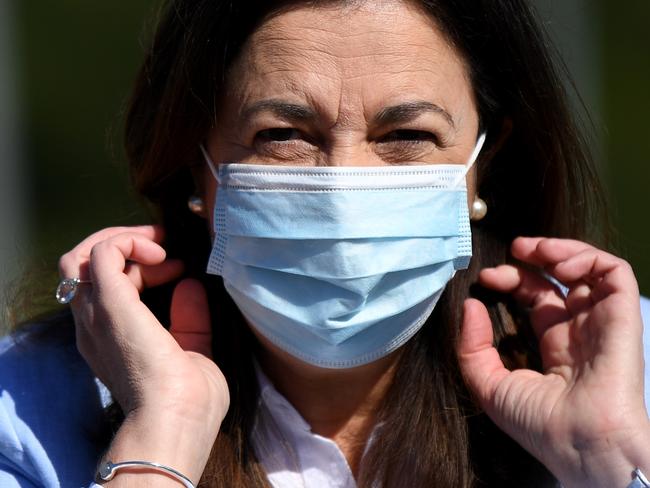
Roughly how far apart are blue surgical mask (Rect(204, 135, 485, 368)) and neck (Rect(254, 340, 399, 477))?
0.24 meters

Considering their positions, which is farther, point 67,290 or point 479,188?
point 479,188

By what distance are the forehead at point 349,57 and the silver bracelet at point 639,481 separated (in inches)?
41.3

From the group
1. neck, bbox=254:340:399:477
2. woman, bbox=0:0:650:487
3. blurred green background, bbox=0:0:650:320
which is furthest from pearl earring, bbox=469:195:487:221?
blurred green background, bbox=0:0:650:320

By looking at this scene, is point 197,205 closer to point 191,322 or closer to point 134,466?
point 191,322

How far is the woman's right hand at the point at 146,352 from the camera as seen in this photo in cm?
258

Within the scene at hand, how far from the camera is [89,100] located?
8930 millimetres

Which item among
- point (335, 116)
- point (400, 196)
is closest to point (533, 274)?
point (400, 196)

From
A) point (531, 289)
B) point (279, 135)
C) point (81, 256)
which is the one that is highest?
point (279, 135)

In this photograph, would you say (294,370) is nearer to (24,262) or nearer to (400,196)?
(400,196)

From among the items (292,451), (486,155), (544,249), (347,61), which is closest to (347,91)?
(347,61)

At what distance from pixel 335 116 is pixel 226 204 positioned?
0.38 m

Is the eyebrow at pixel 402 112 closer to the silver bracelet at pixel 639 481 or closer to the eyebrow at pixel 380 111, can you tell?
the eyebrow at pixel 380 111

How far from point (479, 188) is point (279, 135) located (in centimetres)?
68

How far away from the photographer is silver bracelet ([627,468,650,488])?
2.50 metres
